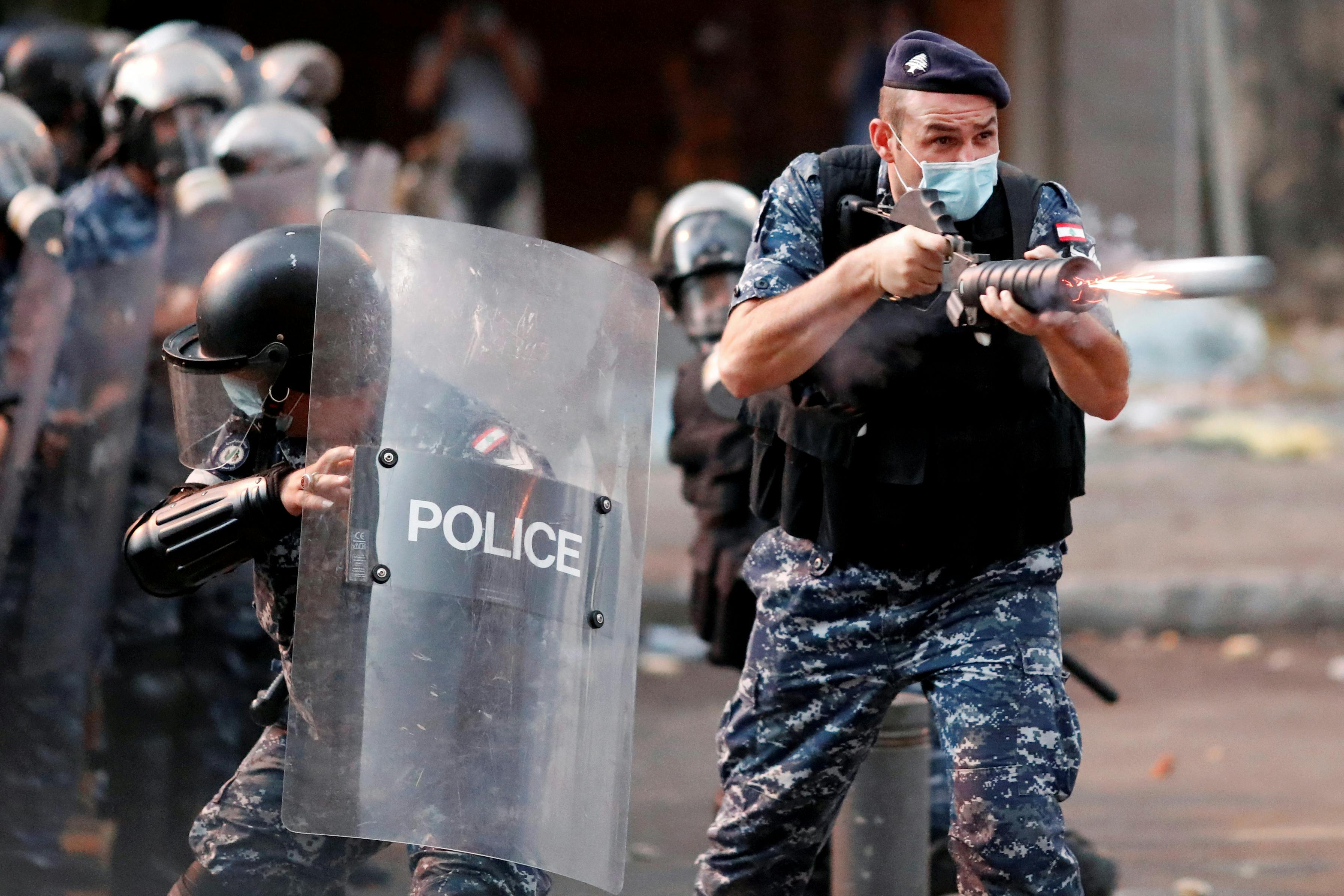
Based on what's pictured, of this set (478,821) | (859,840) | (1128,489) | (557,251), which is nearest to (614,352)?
(557,251)

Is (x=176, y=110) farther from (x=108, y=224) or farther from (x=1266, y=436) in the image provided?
(x=1266, y=436)

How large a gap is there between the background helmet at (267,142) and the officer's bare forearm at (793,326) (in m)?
3.06

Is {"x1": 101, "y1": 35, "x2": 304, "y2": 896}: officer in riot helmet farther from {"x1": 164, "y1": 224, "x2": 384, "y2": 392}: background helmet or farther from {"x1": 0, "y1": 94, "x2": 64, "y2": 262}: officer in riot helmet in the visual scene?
{"x1": 164, "y1": 224, "x2": 384, "y2": 392}: background helmet

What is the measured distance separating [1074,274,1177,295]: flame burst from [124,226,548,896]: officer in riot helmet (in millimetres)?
869

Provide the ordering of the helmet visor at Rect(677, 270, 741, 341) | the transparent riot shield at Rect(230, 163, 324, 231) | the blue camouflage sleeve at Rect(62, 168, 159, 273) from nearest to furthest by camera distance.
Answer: the helmet visor at Rect(677, 270, 741, 341) < the blue camouflage sleeve at Rect(62, 168, 159, 273) < the transparent riot shield at Rect(230, 163, 324, 231)

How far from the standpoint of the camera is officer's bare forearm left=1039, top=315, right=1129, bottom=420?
2.79m

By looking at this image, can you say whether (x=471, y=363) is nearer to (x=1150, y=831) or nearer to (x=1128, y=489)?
(x=1150, y=831)

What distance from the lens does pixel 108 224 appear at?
5.15m

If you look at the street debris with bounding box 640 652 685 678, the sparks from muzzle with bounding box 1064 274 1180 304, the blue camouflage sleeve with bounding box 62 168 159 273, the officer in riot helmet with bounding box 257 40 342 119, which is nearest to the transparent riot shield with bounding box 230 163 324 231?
the blue camouflage sleeve with bounding box 62 168 159 273

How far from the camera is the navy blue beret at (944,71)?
9.76 ft

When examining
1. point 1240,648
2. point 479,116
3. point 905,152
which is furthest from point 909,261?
point 479,116

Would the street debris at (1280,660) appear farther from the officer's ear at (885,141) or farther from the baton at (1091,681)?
the officer's ear at (885,141)

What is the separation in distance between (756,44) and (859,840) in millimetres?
9506

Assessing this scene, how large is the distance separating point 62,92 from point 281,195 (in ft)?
4.18
